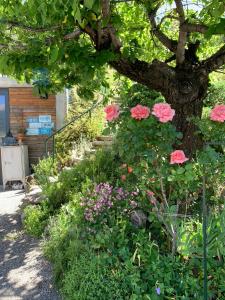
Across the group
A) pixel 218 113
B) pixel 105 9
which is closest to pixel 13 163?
pixel 105 9

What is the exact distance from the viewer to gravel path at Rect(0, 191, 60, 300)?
11.3ft

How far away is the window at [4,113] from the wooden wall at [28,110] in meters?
0.14

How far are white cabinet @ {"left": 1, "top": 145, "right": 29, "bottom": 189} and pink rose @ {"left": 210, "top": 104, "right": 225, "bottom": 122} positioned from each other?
232 inches

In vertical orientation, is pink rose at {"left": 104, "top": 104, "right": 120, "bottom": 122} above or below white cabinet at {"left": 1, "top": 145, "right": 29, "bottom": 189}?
above

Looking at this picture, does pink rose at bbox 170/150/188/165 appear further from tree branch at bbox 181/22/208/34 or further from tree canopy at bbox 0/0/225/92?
tree branch at bbox 181/22/208/34

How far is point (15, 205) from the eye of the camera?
6.72 meters

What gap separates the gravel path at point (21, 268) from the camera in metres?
3.46

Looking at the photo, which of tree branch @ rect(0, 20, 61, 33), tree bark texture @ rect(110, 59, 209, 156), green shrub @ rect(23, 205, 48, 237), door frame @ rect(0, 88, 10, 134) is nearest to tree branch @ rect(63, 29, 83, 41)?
tree branch @ rect(0, 20, 61, 33)

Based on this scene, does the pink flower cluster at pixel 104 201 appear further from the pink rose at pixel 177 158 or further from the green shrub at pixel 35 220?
the pink rose at pixel 177 158

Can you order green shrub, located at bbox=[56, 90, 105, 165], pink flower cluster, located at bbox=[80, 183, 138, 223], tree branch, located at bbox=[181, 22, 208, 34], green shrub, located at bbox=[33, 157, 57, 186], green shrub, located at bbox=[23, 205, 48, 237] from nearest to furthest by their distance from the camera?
tree branch, located at bbox=[181, 22, 208, 34] < pink flower cluster, located at bbox=[80, 183, 138, 223] < green shrub, located at bbox=[23, 205, 48, 237] < green shrub, located at bbox=[33, 157, 57, 186] < green shrub, located at bbox=[56, 90, 105, 165]

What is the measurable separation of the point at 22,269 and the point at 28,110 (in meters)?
5.18

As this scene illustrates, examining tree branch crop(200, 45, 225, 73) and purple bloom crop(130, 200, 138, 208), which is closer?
tree branch crop(200, 45, 225, 73)

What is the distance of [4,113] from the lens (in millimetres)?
8727

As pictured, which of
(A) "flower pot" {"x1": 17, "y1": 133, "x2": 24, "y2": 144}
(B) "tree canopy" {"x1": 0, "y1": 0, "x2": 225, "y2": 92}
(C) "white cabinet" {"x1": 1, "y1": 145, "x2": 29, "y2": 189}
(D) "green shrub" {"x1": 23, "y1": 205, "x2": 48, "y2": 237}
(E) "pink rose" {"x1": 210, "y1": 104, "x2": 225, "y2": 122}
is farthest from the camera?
(A) "flower pot" {"x1": 17, "y1": 133, "x2": 24, "y2": 144}
